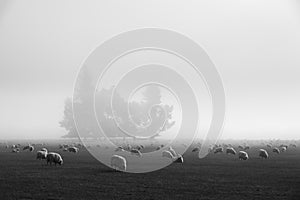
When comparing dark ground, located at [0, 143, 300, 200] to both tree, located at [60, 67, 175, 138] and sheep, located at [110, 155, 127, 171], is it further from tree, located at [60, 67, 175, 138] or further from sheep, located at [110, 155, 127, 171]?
tree, located at [60, 67, 175, 138]

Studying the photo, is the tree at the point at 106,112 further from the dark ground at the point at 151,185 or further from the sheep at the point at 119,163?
the dark ground at the point at 151,185

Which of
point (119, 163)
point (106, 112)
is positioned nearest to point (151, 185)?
point (119, 163)

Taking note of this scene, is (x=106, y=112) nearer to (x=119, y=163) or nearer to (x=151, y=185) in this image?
(x=119, y=163)

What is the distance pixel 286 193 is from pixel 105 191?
13528 millimetres

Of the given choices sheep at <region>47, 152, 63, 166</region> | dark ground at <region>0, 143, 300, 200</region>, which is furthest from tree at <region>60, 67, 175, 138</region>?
dark ground at <region>0, 143, 300, 200</region>

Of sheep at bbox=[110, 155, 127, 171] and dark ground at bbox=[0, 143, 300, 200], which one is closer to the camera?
dark ground at bbox=[0, 143, 300, 200]

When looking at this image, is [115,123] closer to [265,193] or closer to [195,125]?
[195,125]

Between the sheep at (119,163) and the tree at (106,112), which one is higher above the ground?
the tree at (106,112)

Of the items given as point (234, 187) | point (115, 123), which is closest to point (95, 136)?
point (115, 123)

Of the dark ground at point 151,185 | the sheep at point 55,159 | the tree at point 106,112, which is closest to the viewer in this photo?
the dark ground at point 151,185

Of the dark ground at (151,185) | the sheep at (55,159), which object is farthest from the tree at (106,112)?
the dark ground at (151,185)

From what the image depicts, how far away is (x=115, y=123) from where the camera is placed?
Result: 154 metres

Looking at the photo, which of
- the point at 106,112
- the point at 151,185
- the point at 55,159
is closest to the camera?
the point at 151,185

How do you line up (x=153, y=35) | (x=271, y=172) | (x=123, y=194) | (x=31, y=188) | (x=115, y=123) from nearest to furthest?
(x=123, y=194), (x=31, y=188), (x=271, y=172), (x=153, y=35), (x=115, y=123)
